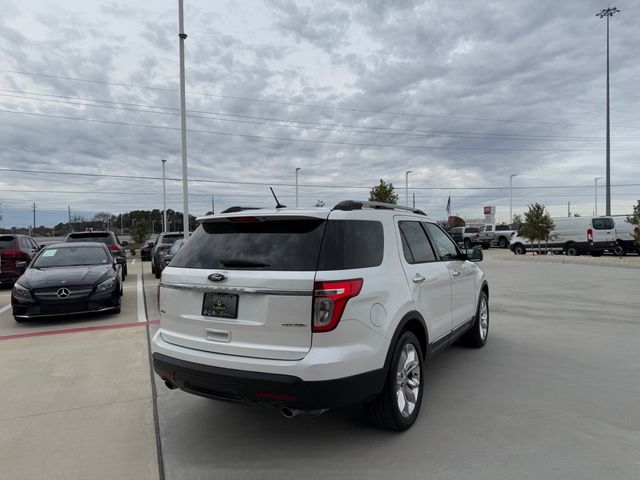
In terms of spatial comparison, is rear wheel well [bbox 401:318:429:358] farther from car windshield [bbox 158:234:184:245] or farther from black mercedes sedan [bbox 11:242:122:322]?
car windshield [bbox 158:234:184:245]

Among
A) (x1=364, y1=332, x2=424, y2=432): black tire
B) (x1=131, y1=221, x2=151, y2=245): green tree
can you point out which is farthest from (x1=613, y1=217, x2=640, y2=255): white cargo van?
(x1=131, y1=221, x2=151, y2=245): green tree

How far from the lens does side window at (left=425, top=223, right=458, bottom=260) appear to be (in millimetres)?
4789

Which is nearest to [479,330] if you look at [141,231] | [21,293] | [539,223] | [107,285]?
[107,285]

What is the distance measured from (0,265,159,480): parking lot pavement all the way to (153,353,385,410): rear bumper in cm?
65

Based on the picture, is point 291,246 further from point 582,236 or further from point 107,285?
point 582,236

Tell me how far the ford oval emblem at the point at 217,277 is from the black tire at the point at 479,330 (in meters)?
3.63

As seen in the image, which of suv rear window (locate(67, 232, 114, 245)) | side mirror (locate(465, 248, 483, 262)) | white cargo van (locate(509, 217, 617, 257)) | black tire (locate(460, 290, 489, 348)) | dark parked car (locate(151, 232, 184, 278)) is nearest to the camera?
side mirror (locate(465, 248, 483, 262))

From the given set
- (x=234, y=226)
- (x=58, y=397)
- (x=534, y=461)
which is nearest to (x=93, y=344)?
(x=58, y=397)

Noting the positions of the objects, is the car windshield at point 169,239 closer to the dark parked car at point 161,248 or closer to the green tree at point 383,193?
the dark parked car at point 161,248

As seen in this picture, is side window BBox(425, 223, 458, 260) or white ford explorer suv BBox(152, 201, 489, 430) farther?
side window BBox(425, 223, 458, 260)

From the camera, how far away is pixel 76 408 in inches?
161

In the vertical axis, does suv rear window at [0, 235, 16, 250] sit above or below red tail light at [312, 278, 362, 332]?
above

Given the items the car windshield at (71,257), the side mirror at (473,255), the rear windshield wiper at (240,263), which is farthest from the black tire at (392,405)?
the car windshield at (71,257)

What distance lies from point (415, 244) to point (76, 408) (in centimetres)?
343
